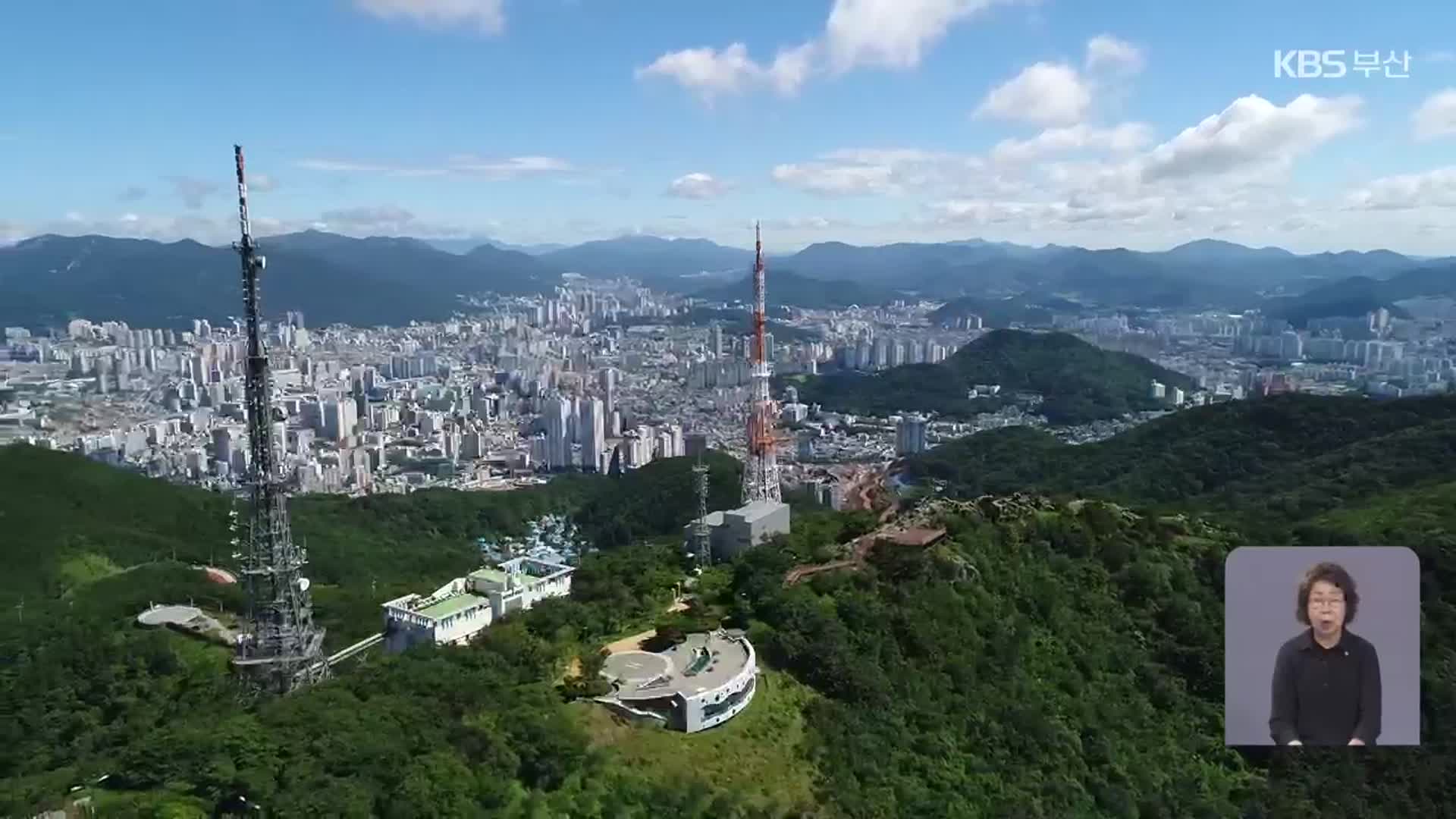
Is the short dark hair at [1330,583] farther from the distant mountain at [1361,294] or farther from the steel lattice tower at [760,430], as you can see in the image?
the distant mountain at [1361,294]

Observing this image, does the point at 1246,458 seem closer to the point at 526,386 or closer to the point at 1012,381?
the point at 1012,381

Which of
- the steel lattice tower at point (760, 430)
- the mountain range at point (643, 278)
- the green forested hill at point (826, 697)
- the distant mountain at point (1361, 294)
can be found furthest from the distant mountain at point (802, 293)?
the green forested hill at point (826, 697)

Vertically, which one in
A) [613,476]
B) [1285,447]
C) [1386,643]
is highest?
[1386,643]

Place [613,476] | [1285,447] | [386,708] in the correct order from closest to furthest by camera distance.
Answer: [386,708] < [1285,447] < [613,476]

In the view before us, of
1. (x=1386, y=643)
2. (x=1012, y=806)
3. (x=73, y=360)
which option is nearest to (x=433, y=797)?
(x=1012, y=806)

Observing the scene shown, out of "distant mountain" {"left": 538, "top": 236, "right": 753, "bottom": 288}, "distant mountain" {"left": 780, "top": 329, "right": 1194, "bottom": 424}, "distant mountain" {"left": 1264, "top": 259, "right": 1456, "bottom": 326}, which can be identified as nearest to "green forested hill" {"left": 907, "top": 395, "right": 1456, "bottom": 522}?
"distant mountain" {"left": 780, "top": 329, "right": 1194, "bottom": 424}

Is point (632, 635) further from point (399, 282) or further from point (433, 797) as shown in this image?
point (399, 282)
